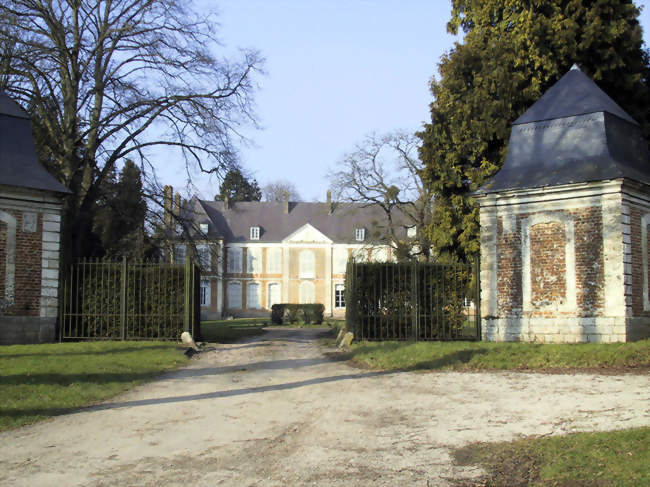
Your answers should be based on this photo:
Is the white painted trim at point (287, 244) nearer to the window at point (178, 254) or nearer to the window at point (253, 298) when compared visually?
the window at point (253, 298)

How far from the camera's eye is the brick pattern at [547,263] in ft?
43.7

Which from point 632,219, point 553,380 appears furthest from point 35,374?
point 632,219

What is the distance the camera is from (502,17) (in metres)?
18.8

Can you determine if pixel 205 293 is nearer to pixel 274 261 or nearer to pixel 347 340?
pixel 274 261

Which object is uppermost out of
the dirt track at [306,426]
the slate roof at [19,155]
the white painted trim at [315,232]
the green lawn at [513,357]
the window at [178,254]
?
the white painted trim at [315,232]

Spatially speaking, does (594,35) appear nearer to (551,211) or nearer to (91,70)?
(551,211)

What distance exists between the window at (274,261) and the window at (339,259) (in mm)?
4133

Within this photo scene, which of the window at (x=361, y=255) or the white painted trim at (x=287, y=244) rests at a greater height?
the white painted trim at (x=287, y=244)

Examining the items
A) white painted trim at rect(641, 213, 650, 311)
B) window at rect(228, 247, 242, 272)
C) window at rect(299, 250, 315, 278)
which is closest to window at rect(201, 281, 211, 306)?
window at rect(228, 247, 242, 272)

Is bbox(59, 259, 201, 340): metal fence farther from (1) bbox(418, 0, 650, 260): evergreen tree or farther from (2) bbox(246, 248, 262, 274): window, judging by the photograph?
(2) bbox(246, 248, 262, 274): window

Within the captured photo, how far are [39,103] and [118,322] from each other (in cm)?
665

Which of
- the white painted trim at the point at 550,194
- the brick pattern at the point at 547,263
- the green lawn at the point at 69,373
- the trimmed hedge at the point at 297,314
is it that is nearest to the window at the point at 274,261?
the trimmed hedge at the point at 297,314

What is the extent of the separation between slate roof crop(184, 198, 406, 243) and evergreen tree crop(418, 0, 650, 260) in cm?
2804

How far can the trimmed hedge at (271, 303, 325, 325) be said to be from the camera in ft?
105
